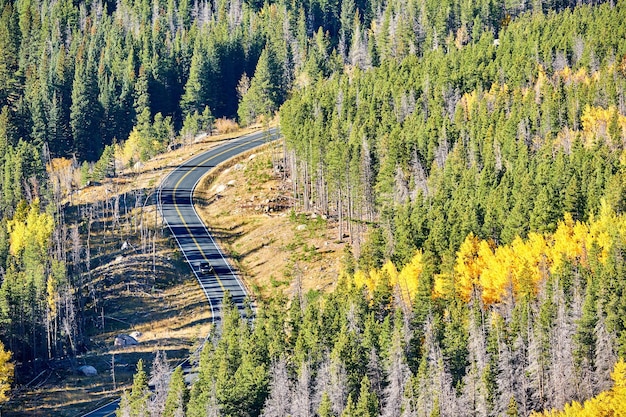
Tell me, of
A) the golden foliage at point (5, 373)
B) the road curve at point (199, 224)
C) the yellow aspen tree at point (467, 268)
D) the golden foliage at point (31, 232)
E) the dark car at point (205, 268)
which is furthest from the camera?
the dark car at point (205, 268)

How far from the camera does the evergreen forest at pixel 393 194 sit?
267ft

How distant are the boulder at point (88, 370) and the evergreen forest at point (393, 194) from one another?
201 inches

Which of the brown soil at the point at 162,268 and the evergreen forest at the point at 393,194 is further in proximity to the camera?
the brown soil at the point at 162,268

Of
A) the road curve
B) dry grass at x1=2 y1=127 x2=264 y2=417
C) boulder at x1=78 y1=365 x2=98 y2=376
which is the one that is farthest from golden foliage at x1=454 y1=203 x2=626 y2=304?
boulder at x1=78 y1=365 x2=98 y2=376

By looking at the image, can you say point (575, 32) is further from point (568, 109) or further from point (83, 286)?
point (83, 286)

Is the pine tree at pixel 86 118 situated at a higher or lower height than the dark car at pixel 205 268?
higher

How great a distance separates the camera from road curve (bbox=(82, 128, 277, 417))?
11156 centimetres

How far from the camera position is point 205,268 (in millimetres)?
117750

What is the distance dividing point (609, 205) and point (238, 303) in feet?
128

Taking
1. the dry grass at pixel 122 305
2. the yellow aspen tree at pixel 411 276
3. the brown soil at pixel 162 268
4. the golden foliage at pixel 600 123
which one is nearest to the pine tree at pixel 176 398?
the brown soil at pixel 162 268

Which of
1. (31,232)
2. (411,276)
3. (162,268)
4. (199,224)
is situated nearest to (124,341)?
(162,268)

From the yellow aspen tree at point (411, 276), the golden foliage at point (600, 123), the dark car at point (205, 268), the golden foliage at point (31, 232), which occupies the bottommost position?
the yellow aspen tree at point (411, 276)

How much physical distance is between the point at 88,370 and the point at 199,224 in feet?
111

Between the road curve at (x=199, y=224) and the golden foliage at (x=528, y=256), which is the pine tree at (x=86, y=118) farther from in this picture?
the golden foliage at (x=528, y=256)
